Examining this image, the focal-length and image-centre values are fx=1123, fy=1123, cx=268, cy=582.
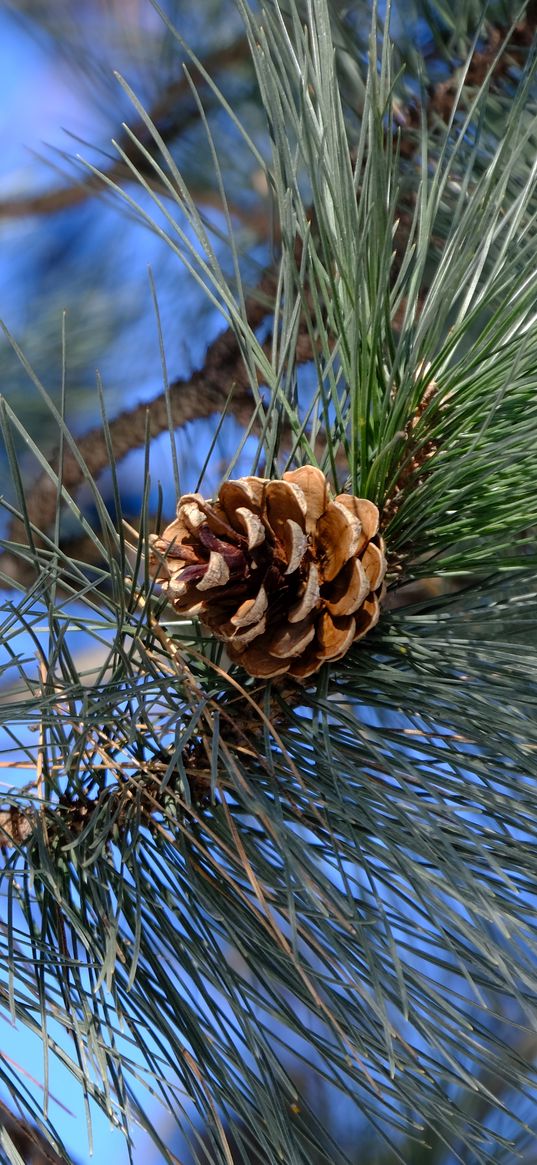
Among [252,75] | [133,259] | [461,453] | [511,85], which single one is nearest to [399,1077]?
[461,453]

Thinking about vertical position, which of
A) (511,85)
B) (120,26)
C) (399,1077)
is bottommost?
(399,1077)

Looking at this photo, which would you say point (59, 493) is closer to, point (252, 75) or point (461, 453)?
point (461, 453)

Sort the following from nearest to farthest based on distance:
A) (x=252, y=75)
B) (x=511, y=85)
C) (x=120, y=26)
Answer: (x=511, y=85), (x=252, y=75), (x=120, y=26)

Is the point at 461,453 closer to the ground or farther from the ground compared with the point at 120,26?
closer to the ground

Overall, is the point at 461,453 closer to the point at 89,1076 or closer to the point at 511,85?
the point at 89,1076

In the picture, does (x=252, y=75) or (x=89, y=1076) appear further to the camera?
(x=252, y=75)

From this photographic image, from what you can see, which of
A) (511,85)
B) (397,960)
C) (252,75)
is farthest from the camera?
(252,75)
